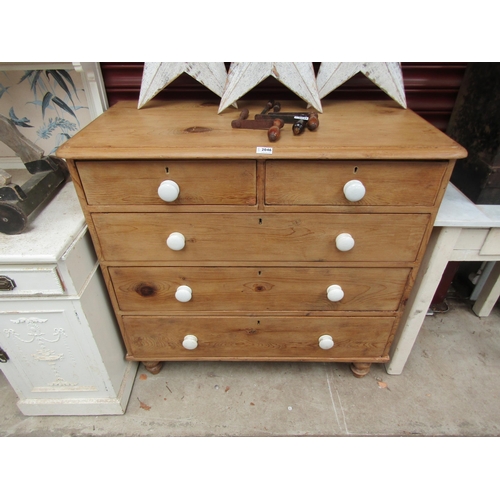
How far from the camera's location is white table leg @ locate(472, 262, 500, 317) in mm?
1854

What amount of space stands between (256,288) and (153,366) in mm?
711

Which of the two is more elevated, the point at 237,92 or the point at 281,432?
the point at 237,92

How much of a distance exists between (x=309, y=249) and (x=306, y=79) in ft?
2.16

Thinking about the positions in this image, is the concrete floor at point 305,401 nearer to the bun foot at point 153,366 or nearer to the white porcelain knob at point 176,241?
the bun foot at point 153,366

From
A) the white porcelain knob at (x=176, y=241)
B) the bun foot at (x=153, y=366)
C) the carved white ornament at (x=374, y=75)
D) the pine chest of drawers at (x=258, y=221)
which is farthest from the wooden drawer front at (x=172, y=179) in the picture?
the bun foot at (x=153, y=366)

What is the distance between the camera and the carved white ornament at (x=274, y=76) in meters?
1.27

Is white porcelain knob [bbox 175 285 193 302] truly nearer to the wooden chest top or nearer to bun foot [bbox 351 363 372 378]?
Result: the wooden chest top

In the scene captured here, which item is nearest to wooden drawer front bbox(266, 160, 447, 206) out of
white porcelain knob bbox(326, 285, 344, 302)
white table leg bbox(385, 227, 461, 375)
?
white table leg bbox(385, 227, 461, 375)

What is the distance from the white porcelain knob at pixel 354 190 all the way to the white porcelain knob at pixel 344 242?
0.15 m

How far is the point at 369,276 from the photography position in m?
1.30

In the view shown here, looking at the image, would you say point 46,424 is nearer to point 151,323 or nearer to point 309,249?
point 151,323

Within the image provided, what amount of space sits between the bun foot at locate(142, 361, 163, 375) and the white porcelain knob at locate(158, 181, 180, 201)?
922 mm

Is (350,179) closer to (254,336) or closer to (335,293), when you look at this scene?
(335,293)

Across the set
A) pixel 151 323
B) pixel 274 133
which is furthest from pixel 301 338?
pixel 274 133
